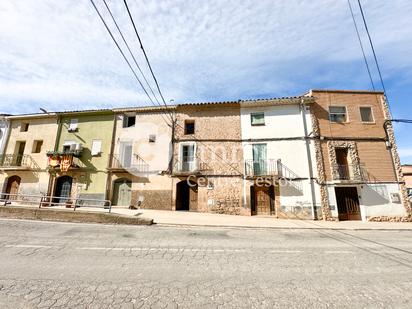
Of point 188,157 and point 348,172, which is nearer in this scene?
point 348,172

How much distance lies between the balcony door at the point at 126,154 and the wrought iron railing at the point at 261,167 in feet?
31.8

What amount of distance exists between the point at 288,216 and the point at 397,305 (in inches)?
433

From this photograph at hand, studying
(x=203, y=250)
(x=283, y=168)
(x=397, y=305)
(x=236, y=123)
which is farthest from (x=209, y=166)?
(x=397, y=305)

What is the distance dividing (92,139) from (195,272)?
1683 centimetres

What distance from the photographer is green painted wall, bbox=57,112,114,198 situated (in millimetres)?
16562

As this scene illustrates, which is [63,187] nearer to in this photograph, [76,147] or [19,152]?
[76,147]

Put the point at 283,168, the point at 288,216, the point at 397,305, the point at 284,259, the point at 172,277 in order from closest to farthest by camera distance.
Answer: the point at 397,305 < the point at 172,277 < the point at 284,259 < the point at 288,216 < the point at 283,168

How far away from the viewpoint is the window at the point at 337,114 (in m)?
15.4

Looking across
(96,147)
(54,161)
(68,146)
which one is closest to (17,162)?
(54,161)

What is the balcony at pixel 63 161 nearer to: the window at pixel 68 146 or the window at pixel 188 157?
the window at pixel 68 146

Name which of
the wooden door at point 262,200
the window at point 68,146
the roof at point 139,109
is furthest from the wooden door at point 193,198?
the window at point 68,146

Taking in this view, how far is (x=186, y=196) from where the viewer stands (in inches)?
625

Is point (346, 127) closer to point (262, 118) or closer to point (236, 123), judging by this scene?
point (262, 118)

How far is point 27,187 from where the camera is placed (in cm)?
1725
